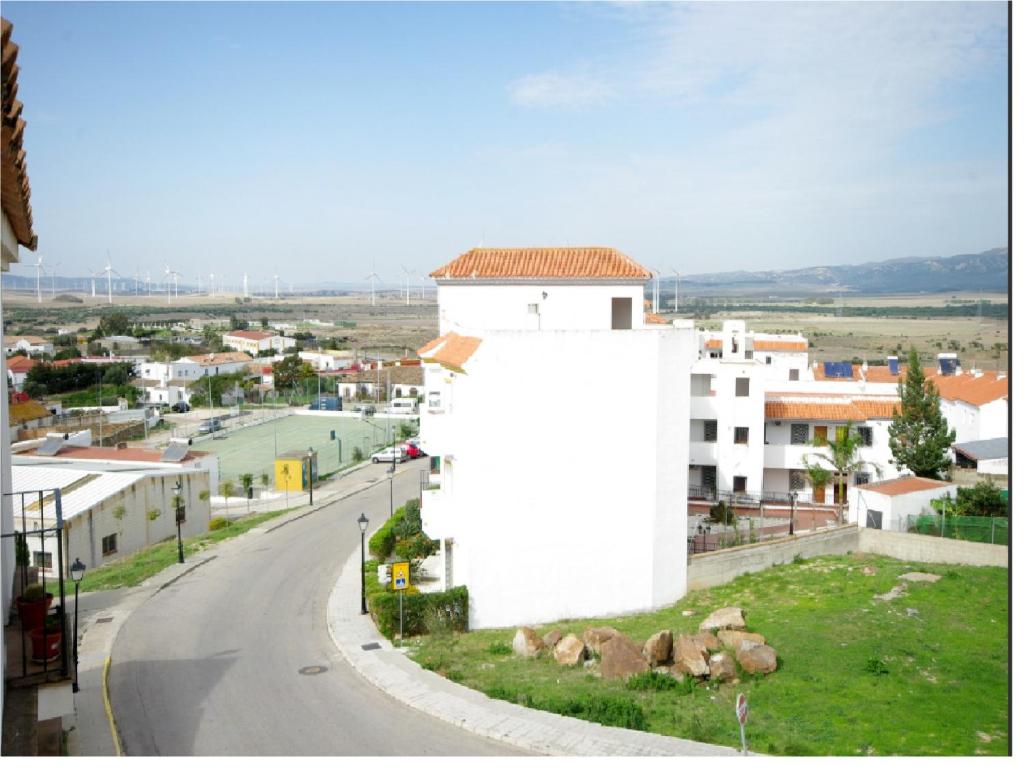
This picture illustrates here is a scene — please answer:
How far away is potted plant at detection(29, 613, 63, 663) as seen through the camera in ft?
22.7

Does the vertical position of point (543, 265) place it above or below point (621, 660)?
above

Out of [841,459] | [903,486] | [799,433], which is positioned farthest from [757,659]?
[799,433]

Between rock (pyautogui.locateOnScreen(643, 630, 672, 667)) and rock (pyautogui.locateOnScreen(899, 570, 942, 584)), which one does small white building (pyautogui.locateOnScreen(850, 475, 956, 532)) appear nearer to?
rock (pyautogui.locateOnScreen(899, 570, 942, 584))

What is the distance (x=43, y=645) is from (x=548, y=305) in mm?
10885

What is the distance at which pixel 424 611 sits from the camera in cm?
1255

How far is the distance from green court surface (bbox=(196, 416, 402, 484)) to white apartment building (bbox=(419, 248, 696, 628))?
16219mm

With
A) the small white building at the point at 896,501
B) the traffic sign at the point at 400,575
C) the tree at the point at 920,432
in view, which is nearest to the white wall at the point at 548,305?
the traffic sign at the point at 400,575

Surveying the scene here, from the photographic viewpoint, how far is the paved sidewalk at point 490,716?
848 centimetres

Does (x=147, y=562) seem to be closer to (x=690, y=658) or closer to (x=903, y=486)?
(x=690, y=658)

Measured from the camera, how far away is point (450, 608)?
1269 cm

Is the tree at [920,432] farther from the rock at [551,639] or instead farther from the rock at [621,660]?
the rock at [621,660]

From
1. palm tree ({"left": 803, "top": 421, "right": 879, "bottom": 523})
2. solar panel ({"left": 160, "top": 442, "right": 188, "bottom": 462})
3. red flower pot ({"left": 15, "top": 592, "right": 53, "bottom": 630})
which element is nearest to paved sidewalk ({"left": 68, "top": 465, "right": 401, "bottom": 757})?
red flower pot ({"left": 15, "top": 592, "right": 53, "bottom": 630})

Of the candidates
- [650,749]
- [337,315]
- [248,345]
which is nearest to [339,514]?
[650,749]

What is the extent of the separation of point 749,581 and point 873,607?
258 centimetres
